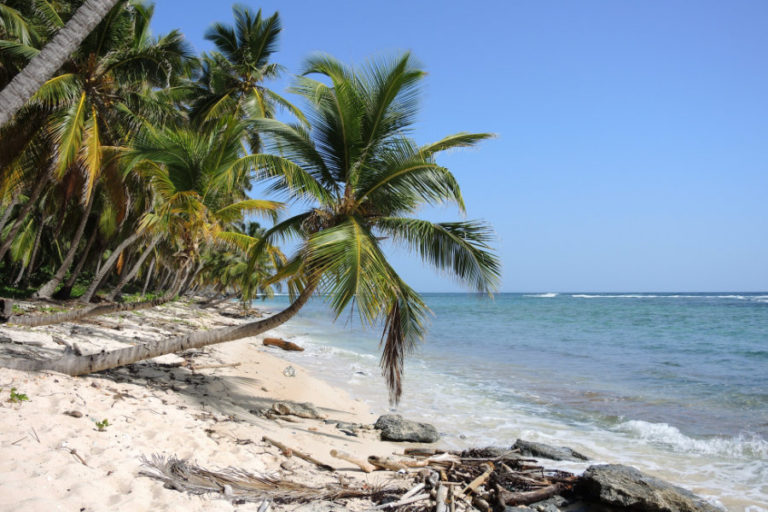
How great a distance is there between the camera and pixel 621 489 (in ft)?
15.3

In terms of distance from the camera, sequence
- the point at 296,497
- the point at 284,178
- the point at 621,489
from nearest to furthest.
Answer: the point at 296,497, the point at 621,489, the point at 284,178

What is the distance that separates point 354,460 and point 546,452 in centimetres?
266

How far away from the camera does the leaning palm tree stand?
689 cm

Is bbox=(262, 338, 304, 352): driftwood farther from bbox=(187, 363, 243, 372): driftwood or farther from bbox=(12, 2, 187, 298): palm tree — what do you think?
bbox=(12, 2, 187, 298): palm tree

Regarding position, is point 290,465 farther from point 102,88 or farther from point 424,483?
point 102,88

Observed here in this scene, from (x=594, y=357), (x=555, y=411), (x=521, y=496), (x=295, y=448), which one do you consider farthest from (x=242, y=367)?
(x=594, y=357)

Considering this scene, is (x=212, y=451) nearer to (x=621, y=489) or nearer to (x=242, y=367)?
(x=621, y=489)

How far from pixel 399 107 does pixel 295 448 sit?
5080 millimetres

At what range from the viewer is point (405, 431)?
7004 millimetres

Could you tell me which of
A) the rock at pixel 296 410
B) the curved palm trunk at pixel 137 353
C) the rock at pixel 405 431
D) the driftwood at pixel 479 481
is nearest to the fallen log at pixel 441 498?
the driftwood at pixel 479 481

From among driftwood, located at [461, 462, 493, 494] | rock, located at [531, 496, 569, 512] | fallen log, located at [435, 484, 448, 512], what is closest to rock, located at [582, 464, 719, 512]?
rock, located at [531, 496, 569, 512]

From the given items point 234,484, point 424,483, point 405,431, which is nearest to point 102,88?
point 405,431

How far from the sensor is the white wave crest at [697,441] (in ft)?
23.1

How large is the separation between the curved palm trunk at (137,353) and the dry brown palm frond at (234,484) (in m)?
2.24
